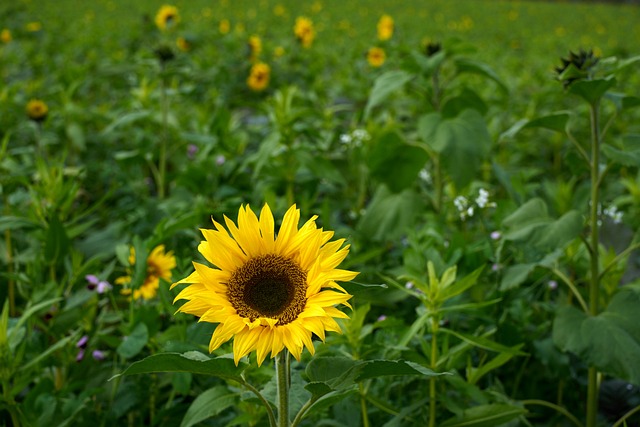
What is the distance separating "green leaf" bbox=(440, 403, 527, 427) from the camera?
4.56ft

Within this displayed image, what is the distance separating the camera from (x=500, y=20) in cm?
1116

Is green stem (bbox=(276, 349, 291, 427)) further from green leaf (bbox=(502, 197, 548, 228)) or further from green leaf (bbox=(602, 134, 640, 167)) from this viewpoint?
green leaf (bbox=(602, 134, 640, 167))

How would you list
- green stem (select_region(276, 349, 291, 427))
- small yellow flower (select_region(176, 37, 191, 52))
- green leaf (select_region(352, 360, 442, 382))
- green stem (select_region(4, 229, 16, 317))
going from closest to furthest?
green leaf (select_region(352, 360, 442, 382)) → green stem (select_region(276, 349, 291, 427)) → green stem (select_region(4, 229, 16, 317)) → small yellow flower (select_region(176, 37, 191, 52))

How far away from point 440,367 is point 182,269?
614 millimetres

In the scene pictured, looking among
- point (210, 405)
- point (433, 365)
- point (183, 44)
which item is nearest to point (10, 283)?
point (210, 405)

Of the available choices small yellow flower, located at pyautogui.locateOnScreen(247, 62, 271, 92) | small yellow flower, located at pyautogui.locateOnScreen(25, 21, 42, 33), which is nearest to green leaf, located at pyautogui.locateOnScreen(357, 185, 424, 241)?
small yellow flower, located at pyautogui.locateOnScreen(247, 62, 271, 92)

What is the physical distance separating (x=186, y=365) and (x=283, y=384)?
168 millimetres

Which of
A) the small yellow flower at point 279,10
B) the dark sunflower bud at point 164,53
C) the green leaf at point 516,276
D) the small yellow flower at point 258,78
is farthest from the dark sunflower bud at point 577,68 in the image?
the small yellow flower at point 279,10

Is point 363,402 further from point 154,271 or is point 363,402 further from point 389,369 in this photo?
point 154,271

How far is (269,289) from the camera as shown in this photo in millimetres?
1057

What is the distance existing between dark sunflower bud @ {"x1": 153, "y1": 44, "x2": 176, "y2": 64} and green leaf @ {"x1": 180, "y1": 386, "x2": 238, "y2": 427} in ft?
5.70

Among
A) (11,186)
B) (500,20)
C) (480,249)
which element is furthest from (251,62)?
(500,20)

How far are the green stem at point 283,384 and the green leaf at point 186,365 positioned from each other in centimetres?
5

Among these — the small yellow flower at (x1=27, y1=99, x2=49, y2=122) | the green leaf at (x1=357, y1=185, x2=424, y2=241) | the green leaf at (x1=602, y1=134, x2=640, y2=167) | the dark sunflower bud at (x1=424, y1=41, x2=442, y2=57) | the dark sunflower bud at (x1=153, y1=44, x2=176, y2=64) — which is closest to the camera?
the green leaf at (x1=602, y1=134, x2=640, y2=167)
